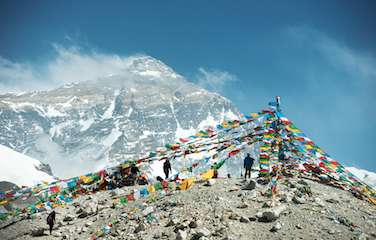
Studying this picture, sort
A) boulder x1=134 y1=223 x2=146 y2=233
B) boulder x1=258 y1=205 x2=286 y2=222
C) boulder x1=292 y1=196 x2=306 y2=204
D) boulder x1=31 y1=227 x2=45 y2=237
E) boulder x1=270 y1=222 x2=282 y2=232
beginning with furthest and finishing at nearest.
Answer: boulder x1=31 y1=227 x2=45 y2=237
boulder x1=292 y1=196 x2=306 y2=204
boulder x1=134 y1=223 x2=146 y2=233
boulder x1=258 y1=205 x2=286 y2=222
boulder x1=270 y1=222 x2=282 y2=232

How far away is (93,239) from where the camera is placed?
18203 mm

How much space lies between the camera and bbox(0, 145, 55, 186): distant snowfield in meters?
132

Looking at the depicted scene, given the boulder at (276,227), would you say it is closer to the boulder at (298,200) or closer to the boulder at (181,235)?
the boulder at (298,200)

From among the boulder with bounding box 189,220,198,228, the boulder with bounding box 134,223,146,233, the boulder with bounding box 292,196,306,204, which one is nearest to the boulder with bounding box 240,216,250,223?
the boulder with bounding box 189,220,198,228

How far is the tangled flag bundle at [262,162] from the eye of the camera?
73.0 ft

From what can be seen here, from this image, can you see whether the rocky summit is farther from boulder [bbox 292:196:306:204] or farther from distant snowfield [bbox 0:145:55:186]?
distant snowfield [bbox 0:145:55:186]

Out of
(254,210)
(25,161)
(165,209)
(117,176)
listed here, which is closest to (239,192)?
(254,210)

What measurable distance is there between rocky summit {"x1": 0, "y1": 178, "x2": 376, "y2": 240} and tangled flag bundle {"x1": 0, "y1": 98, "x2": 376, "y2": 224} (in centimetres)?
110

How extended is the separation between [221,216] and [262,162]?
20.2ft

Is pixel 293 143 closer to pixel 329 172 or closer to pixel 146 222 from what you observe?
pixel 329 172

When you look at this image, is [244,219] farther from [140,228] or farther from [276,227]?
[140,228]

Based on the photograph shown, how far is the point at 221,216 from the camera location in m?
17.1

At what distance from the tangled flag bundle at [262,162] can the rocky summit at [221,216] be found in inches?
43.2

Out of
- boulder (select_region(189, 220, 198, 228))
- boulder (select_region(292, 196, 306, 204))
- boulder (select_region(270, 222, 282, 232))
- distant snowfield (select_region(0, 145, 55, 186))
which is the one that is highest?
distant snowfield (select_region(0, 145, 55, 186))
